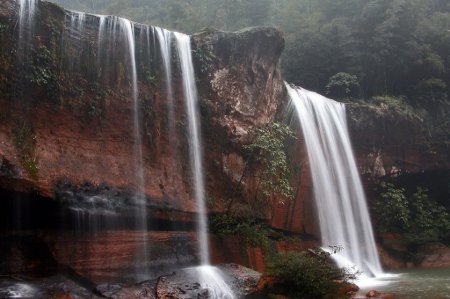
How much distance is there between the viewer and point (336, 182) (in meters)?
17.8

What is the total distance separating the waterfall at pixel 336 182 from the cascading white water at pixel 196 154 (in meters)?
5.13

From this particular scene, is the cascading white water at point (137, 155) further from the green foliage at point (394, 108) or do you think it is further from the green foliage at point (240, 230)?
the green foliage at point (394, 108)

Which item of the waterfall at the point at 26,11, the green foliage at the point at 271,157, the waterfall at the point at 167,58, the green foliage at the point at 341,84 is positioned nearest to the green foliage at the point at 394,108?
the green foliage at the point at 341,84

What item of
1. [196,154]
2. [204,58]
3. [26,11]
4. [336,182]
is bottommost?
[336,182]

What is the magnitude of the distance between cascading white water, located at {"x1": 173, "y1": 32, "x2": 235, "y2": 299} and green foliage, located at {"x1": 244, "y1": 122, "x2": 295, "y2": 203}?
181 cm

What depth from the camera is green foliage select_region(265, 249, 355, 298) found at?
9.64m

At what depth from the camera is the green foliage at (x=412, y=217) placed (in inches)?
790

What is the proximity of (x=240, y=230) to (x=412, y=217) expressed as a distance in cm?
1175

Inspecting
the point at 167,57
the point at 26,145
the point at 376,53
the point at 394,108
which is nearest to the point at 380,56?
the point at 376,53

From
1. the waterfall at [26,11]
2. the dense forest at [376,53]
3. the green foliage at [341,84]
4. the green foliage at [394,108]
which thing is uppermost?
the dense forest at [376,53]

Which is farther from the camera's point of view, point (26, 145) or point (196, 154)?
point (196, 154)

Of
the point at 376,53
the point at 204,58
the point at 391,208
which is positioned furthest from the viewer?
the point at 376,53

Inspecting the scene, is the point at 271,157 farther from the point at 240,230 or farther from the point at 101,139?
the point at 101,139

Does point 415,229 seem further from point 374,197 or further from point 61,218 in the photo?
point 61,218
